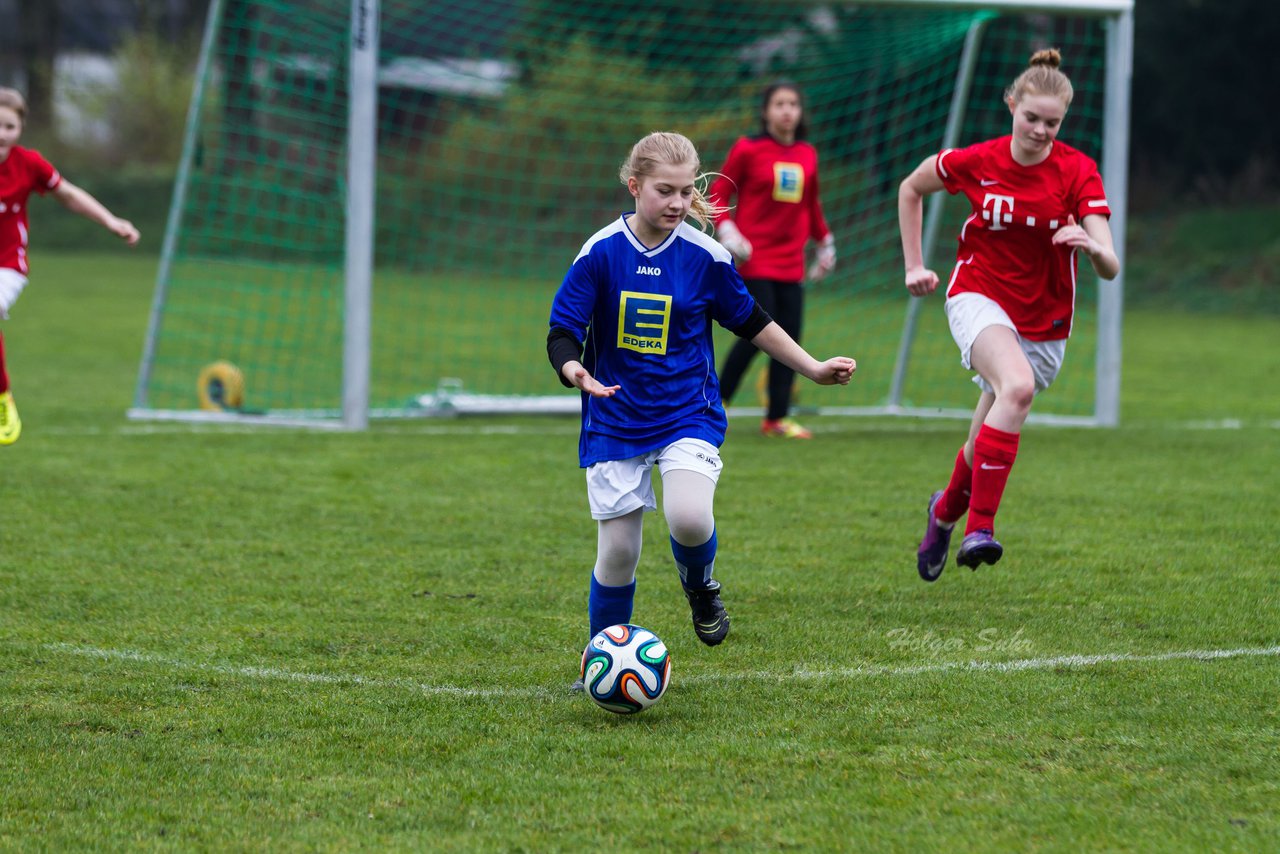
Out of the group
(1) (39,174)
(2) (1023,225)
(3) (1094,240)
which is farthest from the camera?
(1) (39,174)

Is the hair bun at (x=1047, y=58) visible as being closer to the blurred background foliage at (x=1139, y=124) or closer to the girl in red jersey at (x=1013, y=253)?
the girl in red jersey at (x=1013, y=253)

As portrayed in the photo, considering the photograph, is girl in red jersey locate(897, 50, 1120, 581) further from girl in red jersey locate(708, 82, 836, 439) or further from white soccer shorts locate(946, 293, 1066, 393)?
girl in red jersey locate(708, 82, 836, 439)

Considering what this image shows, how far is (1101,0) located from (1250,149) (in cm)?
1723

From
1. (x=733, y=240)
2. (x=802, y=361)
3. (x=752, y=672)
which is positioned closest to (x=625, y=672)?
(x=752, y=672)

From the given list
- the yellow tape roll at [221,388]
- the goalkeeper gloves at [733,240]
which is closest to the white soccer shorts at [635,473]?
the goalkeeper gloves at [733,240]

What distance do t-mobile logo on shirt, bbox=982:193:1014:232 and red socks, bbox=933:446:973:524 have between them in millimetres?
834

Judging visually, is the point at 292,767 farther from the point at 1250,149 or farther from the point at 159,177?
the point at 159,177

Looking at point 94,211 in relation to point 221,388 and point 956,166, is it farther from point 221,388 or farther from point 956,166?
point 956,166

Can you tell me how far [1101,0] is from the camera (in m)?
9.81

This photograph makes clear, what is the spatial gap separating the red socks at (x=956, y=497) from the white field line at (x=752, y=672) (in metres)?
1.05

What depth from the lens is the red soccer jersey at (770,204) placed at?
9.25 meters

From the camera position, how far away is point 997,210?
211 inches

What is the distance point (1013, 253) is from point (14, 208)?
467 cm

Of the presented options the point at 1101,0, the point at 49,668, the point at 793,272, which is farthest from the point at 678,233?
the point at 1101,0
